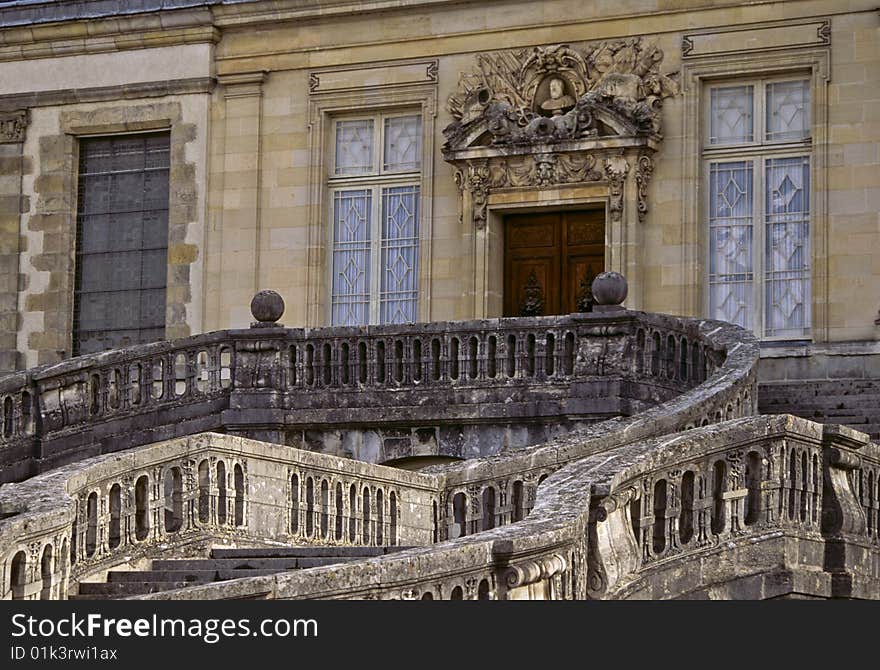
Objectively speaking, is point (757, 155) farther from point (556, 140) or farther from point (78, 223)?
point (78, 223)

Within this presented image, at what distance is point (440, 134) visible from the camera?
2214 centimetres

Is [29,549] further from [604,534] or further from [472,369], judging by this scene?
[472,369]

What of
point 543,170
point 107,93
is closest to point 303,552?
A: point 543,170

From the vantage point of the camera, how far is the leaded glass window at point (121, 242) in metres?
23.6

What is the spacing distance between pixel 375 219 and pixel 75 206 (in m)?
3.60

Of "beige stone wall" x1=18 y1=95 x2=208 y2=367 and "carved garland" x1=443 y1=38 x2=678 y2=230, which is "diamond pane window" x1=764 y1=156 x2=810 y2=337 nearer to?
"carved garland" x1=443 y1=38 x2=678 y2=230

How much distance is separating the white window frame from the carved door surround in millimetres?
527

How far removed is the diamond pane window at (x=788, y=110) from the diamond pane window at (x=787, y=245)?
0.26 m

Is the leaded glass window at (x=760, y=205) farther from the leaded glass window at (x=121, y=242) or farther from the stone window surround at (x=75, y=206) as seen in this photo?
the leaded glass window at (x=121, y=242)

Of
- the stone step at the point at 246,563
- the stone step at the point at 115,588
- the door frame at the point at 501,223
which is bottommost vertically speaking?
the stone step at the point at 115,588

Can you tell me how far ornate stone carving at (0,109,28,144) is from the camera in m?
24.1

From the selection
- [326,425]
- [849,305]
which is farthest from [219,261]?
[849,305]

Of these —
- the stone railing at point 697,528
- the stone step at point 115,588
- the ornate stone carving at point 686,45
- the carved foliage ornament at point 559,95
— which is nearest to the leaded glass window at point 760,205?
the ornate stone carving at point 686,45

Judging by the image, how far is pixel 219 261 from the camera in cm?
2298
